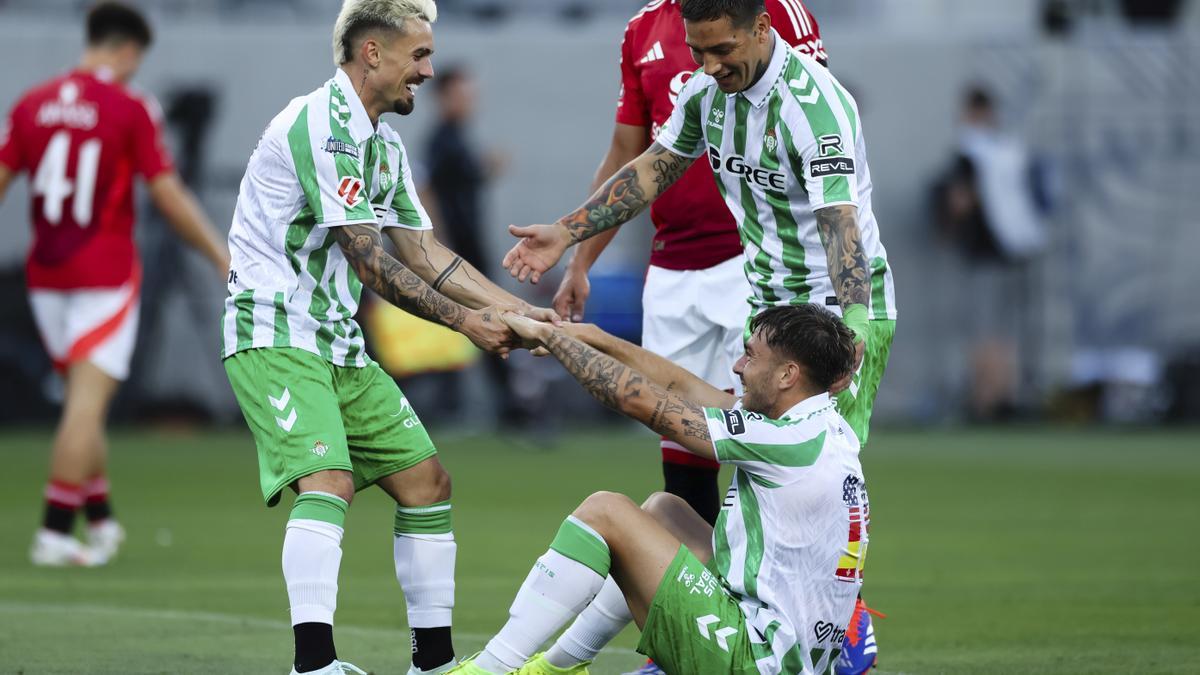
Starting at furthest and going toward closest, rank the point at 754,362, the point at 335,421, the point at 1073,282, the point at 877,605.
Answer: the point at 1073,282
the point at 877,605
the point at 335,421
the point at 754,362

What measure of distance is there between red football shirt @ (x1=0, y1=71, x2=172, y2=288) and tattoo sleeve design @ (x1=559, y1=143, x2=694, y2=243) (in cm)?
419

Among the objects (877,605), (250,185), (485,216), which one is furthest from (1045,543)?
(485,216)

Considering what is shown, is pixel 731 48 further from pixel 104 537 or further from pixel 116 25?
pixel 104 537

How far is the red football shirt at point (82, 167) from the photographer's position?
31.6 feet

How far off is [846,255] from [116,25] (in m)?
5.49

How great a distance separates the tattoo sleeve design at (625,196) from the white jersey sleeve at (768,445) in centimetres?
133

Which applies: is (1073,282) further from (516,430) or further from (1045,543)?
(1045,543)

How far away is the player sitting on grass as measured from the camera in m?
5.04

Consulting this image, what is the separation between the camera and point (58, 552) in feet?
30.2

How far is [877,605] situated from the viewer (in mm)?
7965

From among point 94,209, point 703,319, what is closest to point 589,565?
point 703,319

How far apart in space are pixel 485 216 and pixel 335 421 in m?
13.8

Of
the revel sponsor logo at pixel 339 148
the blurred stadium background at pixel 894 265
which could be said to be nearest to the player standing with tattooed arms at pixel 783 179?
the revel sponsor logo at pixel 339 148

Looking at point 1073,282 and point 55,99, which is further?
point 1073,282
